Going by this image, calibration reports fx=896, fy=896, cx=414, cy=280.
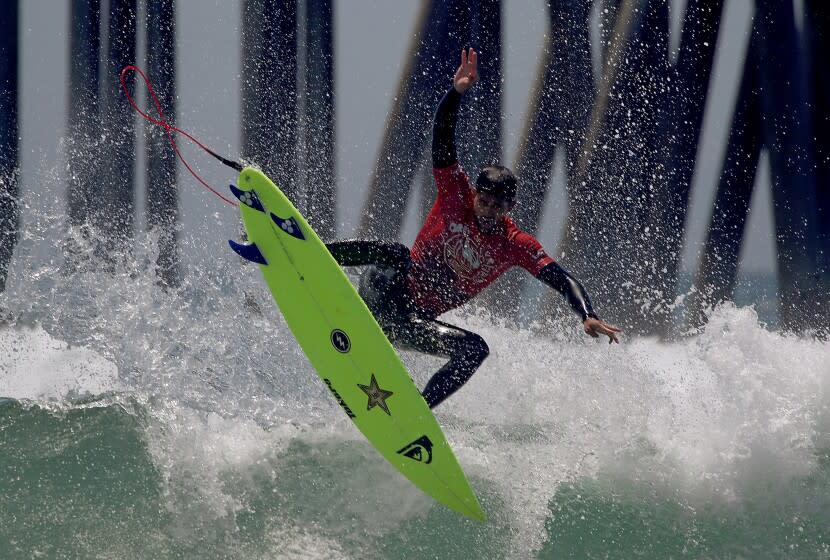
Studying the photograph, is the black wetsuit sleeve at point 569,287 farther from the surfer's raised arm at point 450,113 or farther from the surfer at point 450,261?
the surfer's raised arm at point 450,113

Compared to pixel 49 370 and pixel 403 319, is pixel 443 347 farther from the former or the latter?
pixel 49 370

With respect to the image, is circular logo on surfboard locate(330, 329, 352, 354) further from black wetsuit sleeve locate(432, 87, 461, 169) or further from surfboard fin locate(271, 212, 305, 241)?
black wetsuit sleeve locate(432, 87, 461, 169)

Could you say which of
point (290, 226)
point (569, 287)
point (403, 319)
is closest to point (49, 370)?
point (290, 226)

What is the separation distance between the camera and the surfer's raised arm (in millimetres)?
4254

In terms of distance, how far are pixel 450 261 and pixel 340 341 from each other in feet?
2.28

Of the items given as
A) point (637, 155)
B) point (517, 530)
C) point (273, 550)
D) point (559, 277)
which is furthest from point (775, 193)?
point (273, 550)

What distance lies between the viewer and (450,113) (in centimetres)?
432

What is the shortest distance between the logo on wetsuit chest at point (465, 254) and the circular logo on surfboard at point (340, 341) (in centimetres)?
66

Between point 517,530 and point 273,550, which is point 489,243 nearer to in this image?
point 517,530

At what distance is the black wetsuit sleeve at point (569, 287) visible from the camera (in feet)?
13.8

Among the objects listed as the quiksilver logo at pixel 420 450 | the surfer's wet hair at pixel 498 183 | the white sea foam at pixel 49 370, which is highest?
Result: the surfer's wet hair at pixel 498 183

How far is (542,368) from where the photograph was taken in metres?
5.93

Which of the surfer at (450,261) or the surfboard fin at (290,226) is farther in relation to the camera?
the surfboard fin at (290,226)

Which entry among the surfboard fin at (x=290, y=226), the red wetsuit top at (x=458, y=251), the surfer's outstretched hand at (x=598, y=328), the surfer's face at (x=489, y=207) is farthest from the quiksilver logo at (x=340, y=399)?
the surfer's outstretched hand at (x=598, y=328)
